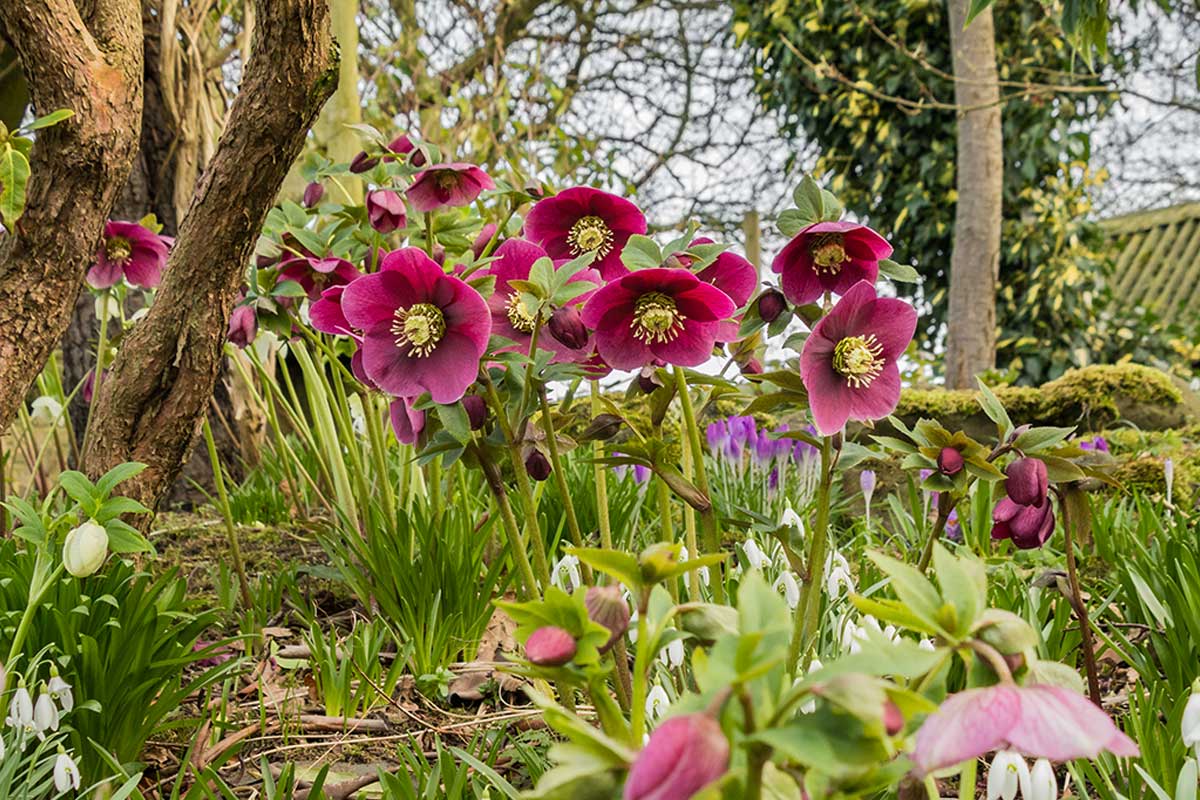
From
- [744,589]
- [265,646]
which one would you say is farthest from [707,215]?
[744,589]

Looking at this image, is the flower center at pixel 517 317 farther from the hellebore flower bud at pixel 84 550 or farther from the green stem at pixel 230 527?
the green stem at pixel 230 527

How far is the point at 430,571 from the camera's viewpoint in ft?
4.98

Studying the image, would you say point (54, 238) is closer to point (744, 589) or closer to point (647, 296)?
point (647, 296)

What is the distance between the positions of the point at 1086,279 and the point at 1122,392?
7.66ft

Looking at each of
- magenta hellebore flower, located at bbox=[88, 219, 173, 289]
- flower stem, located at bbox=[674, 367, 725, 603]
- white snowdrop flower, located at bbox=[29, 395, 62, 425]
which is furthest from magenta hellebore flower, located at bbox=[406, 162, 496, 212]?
white snowdrop flower, located at bbox=[29, 395, 62, 425]

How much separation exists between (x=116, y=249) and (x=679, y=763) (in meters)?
1.66

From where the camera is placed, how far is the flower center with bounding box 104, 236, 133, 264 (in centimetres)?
174

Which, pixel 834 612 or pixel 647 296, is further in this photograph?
pixel 834 612

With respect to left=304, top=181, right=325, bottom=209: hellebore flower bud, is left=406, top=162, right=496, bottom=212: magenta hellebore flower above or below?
below

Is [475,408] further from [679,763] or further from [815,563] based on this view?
[679,763]

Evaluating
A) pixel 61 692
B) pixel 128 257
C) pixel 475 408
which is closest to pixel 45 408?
pixel 128 257

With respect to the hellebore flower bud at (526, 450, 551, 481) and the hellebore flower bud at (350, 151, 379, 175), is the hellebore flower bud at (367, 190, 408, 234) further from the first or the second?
the hellebore flower bud at (526, 450, 551, 481)

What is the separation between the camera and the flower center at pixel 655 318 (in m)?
0.91

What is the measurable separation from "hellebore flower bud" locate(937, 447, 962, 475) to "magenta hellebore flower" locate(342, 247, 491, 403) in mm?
448
